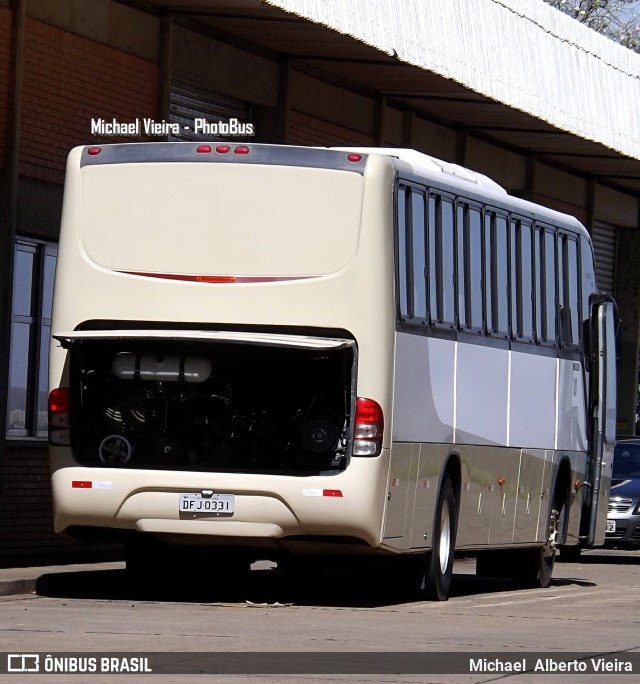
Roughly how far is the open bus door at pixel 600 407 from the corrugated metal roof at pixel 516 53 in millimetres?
4050

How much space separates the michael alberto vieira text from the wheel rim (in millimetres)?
5318

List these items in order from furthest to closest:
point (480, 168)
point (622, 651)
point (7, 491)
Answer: point (480, 168), point (7, 491), point (622, 651)

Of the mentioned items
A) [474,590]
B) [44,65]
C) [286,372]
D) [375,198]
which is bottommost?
[474,590]

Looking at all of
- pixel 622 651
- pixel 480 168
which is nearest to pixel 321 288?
pixel 622 651

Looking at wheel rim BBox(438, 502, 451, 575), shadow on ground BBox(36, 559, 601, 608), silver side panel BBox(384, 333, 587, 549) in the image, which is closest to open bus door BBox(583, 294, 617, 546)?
silver side panel BBox(384, 333, 587, 549)

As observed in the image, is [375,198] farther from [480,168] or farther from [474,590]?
[480,168]

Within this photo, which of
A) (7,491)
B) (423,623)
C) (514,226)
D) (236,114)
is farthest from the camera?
(236,114)

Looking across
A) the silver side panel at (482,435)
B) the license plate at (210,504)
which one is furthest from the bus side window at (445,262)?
the license plate at (210,504)

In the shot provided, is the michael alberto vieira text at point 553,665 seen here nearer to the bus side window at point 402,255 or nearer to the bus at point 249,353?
the bus at point 249,353

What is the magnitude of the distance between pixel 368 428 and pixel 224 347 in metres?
1.26

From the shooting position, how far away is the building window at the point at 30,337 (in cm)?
2156

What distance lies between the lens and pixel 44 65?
2152 centimetres

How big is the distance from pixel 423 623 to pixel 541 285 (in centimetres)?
593

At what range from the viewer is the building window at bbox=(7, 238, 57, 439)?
2156cm
